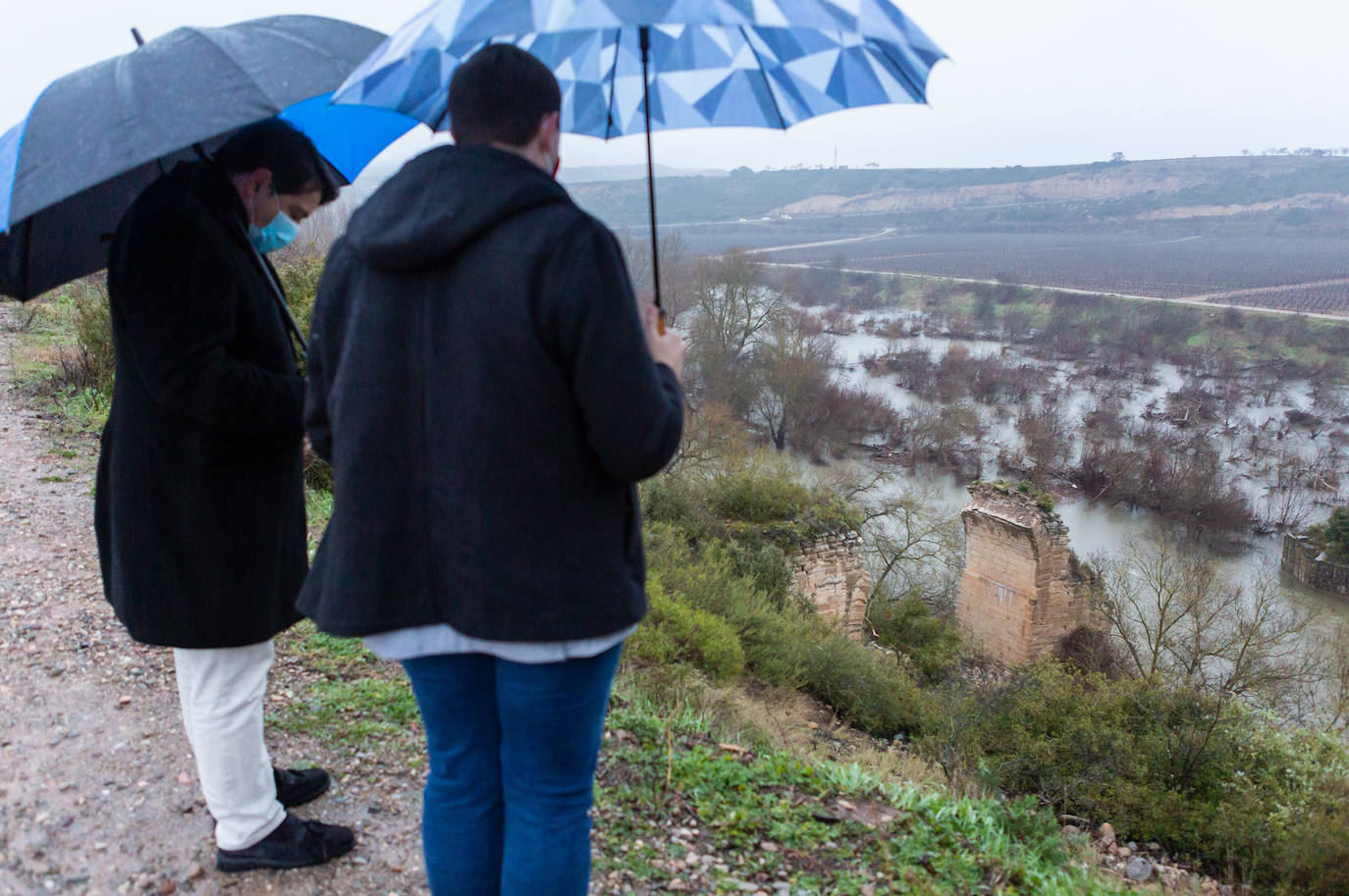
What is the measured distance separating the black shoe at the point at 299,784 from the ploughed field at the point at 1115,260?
237 feet

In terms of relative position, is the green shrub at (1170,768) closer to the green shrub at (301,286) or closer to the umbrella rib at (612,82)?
the umbrella rib at (612,82)

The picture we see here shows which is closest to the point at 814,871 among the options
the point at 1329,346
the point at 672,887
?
the point at 672,887

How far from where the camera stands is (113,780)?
290 centimetres

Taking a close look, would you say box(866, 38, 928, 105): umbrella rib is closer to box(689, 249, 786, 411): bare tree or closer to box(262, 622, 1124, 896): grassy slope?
box(262, 622, 1124, 896): grassy slope

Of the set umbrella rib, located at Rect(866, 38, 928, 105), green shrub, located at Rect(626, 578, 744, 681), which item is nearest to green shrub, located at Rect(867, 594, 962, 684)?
green shrub, located at Rect(626, 578, 744, 681)

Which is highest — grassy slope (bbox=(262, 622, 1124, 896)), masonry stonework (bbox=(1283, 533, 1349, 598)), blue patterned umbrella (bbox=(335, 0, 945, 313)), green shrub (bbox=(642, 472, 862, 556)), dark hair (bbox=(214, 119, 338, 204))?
blue patterned umbrella (bbox=(335, 0, 945, 313))

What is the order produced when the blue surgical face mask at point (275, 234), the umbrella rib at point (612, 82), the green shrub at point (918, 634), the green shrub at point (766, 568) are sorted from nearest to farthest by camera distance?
1. the blue surgical face mask at point (275, 234)
2. the umbrella rib at point (612, 82)
3. the green shrub at point (766, 568)
4. the green shrub at point (918, 634)

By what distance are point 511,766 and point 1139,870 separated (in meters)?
5.56

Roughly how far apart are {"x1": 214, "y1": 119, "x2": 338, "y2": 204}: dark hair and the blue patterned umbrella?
238 mm

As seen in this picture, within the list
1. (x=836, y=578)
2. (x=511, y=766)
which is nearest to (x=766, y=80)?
(x=511, y=766)

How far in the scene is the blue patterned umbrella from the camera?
1570mm

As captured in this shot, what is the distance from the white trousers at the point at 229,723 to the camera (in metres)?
2.15

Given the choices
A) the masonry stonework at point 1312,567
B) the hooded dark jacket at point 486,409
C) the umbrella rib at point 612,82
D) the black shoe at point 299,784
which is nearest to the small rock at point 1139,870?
the black shoe at point 299,784

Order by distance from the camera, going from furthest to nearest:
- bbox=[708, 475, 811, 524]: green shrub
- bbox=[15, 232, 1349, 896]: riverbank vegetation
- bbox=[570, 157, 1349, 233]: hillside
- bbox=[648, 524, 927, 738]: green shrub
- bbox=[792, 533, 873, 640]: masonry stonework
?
bbox=[570, 157, 1349, 233]: hillside, bbox=[708, 475, 811, 524]: green shrub, bbox=[792, 533, 873, 640]: masonry stonework, bbox=[648, 524, 927, 738]: green shrub, bbox=[15, 232, 1349, 896]: riverbank vegetation
